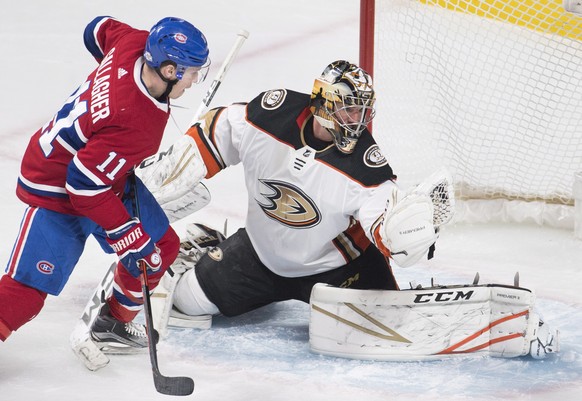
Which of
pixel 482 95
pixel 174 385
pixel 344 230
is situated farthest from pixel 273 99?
pixel 482 95

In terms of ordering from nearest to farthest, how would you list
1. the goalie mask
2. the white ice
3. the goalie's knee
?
the white ice → the goalie mask → the goalie's knee

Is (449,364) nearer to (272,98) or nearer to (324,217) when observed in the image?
(324,217)

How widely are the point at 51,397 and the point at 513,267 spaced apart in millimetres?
1794

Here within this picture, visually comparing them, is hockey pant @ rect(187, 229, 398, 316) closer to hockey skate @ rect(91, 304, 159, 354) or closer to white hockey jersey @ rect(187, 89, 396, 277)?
white hockey jersey @ rect(187, 89, 396, 277)

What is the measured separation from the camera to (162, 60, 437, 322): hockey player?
10.4 ft

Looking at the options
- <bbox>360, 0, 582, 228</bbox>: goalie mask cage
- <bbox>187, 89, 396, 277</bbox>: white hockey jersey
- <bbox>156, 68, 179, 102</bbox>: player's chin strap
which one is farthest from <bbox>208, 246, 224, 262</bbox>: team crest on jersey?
<bbox>360, 0, 582, 228</bbox>: goalie mask cage

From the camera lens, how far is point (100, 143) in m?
2.76

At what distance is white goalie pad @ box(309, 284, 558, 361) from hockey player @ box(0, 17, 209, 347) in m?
0.50

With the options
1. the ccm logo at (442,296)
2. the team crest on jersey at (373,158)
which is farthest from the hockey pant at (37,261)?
the ccm logo at (442,296)

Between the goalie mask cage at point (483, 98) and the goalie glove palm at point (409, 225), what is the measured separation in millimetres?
1302

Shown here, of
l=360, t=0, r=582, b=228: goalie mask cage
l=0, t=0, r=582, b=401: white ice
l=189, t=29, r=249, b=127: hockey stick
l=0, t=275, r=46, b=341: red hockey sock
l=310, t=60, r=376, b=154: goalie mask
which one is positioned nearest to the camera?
l=0, t=275, r=46, b=341: red hockey sock

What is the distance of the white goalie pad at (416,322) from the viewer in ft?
10.6

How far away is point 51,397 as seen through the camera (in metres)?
2.90

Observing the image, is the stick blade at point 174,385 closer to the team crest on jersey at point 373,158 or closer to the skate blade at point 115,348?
the skate blade at point 115,348
